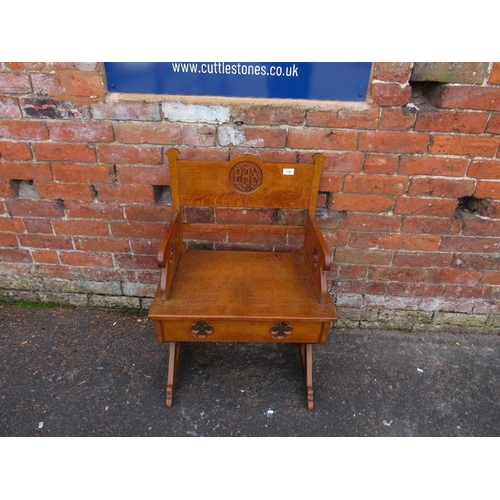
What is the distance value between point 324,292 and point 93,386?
50.5 inches

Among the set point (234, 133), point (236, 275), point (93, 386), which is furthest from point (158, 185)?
point (93, 386)

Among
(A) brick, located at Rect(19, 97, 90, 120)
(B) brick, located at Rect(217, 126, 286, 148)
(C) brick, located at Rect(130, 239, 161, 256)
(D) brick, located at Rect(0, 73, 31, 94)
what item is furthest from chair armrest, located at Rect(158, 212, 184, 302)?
(D) brick, located at Rect(0, 73, 31, 94)

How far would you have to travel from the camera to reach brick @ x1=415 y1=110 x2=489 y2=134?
173cm

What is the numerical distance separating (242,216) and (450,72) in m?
1.20

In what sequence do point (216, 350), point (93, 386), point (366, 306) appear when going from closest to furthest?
point (93, 386) < point (216, 350) < point (366, 306)

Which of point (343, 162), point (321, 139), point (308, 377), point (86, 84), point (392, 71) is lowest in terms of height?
point (308, 377)

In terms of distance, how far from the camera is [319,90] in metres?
1.73

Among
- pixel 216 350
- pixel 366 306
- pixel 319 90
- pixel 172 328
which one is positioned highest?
pixel 319 90

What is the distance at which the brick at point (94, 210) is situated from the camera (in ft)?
6.75

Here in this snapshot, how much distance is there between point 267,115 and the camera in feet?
5.85

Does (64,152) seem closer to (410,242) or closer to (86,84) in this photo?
(86,84)

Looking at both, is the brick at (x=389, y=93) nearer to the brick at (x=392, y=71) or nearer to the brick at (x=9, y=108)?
the brick at (x=392, y=71)

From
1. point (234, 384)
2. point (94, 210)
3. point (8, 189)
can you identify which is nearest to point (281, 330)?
point (234, 384)

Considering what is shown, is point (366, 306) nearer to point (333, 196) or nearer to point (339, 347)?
point (339, 347)
